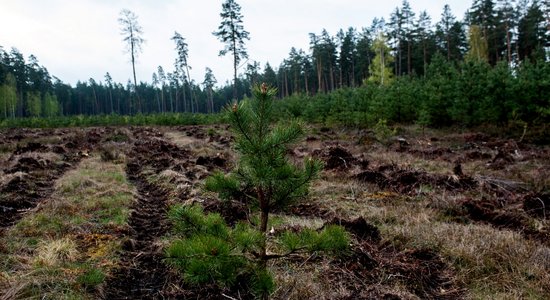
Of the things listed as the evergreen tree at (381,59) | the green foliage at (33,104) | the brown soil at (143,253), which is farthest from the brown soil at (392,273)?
the green foliage at (33,104)

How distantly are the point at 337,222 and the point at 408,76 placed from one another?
68.0 ft

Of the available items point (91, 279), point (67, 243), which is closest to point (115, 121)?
point (67, 243)

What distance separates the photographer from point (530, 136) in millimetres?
13703

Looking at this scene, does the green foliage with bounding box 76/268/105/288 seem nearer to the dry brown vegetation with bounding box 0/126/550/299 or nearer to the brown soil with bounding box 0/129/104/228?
the dry brown vegetation with bounding box 0/126/550/299

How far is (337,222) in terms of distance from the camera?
5332 mm

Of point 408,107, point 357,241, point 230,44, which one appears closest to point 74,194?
point 357,241

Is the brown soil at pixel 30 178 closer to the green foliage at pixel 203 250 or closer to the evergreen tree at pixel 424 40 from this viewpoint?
the green foliage at pixel 203 250

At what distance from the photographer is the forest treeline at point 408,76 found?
15.6 metres

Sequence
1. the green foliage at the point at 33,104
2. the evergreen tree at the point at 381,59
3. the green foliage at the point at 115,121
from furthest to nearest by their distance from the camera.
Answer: the green foliage at the point at 33,104 < the evergreen tree at the point at 381,59 < the green foliage at the point at 115,121

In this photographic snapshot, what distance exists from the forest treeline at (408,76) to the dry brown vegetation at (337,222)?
2.23 m

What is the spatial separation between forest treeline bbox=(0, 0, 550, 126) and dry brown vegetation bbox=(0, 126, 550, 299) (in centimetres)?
223

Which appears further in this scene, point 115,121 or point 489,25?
point 489,25

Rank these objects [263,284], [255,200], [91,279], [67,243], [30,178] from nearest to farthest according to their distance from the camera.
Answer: [263,284] → [255,200] → [91,279] → [67,243] → [30,178]

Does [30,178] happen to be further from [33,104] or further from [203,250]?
[33,104]
